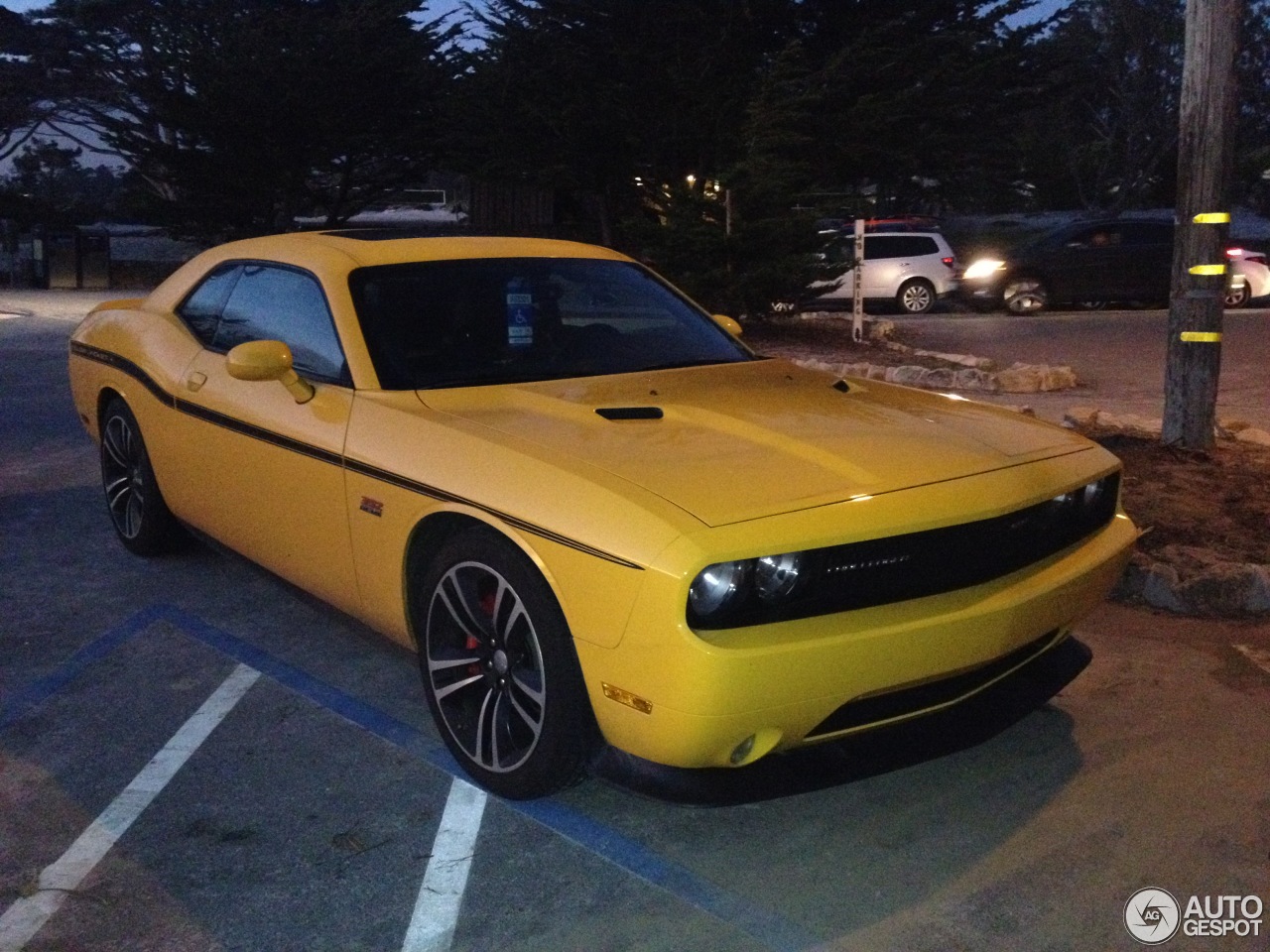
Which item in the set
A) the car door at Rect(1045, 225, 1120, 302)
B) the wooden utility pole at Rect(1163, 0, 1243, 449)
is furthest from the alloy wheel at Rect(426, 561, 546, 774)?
the car door at Rect(1045, 225, 1120, 302)

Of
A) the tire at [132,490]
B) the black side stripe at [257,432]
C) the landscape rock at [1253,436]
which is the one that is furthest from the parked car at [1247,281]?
the black side stripe at [257,432]

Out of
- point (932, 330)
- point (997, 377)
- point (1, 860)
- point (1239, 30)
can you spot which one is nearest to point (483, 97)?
point (932, 330)

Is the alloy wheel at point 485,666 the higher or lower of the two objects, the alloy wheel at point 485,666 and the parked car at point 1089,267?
the lower

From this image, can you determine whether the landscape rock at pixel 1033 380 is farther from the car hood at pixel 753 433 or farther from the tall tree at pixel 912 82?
the tall tree at pixel 912 82

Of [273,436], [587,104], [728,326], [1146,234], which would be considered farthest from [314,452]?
[1146,234]

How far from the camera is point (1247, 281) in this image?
20031mm

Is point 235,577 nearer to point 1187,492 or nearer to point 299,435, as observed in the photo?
point 299,435

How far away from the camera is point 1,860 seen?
10.3ft

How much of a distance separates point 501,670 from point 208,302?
2547 mm

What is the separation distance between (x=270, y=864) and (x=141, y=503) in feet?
9.25

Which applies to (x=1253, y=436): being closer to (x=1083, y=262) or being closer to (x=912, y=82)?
(x=1083, y=262)

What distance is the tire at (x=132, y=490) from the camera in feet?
17.8

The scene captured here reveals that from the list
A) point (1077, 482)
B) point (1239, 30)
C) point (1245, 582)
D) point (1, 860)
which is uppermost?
point (1239, 30)
